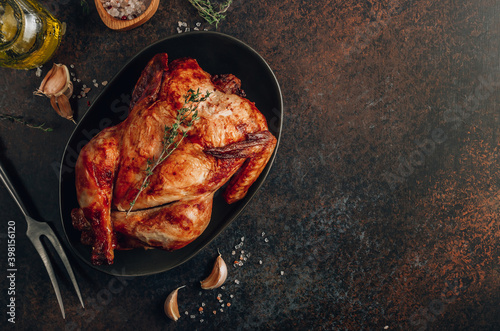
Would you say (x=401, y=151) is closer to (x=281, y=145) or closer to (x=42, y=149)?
(x=281, y=145)

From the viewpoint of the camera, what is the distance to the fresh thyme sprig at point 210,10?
2193mm

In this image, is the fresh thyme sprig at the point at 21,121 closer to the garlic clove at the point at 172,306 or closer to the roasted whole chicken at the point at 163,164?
the roasted whole chicken at the point at 163,164

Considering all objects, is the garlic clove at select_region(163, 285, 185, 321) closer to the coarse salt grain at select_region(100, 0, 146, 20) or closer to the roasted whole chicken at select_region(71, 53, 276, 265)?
the roasted whole chicken at select_region(71, 53, 276, 265)

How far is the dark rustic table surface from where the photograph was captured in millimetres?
2336

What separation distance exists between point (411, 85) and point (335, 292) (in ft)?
5.20

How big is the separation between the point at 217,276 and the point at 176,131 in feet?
3.73

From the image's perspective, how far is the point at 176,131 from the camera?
175cm

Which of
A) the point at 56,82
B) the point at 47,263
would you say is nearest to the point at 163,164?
the point at 56,82

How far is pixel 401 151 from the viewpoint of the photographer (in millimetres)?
2393

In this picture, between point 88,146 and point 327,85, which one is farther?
point 327,85

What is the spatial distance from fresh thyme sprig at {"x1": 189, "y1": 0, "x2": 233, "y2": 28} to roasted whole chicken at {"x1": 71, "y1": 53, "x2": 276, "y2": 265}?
50 centimetres

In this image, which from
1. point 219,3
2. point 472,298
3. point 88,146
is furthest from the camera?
point 472,298

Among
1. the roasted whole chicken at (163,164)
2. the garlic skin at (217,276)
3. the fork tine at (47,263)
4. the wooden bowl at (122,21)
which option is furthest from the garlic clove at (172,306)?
the wooden bowl at (122,21)

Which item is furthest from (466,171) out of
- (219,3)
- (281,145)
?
(219,3)
